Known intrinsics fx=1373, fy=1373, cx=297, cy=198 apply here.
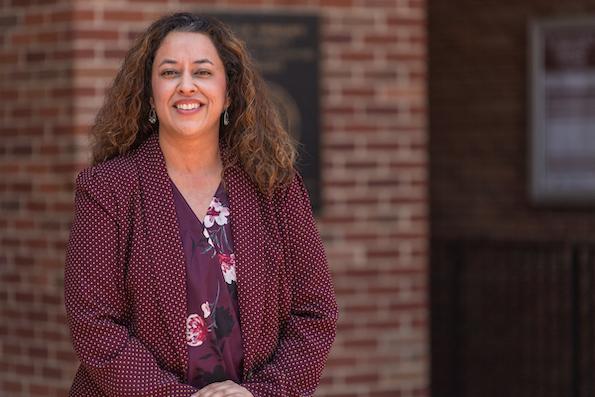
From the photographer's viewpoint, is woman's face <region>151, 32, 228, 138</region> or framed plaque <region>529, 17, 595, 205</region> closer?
woman's face <region>151, 32, 228, 138</region>

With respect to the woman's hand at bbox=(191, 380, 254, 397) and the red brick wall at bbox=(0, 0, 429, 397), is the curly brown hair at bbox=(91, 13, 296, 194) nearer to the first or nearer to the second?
the woman's hand at bbox=(191, 380, 254, 397)

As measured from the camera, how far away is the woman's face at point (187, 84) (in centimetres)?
378

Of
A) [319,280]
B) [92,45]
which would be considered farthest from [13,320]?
[319,280]

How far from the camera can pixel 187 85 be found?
148 inches

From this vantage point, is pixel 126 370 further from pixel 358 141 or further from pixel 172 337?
pixel 358 141

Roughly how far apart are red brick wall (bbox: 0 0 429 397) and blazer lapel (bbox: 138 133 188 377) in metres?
2.99

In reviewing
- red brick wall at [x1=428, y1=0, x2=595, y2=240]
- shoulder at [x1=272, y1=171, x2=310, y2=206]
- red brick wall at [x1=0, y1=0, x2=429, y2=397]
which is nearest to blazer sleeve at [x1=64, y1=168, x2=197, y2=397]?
shoulder at [x1=272, y1=171, x2=310, y2=206]

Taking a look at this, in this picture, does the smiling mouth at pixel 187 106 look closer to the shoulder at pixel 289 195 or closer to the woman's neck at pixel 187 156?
the woman's neck at pixel 187 156

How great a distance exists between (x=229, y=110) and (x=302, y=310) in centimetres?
62

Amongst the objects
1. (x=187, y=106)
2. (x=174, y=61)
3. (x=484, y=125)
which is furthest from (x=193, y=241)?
(x=484, y=125)

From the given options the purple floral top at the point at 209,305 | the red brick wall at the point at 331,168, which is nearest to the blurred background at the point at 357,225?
the red brick wall at the point at 331,168

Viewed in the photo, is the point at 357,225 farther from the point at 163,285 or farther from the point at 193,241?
the point at 163,285

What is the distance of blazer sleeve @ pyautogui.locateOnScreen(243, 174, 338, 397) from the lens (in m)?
3.82

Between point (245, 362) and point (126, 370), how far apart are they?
1.11 feet
